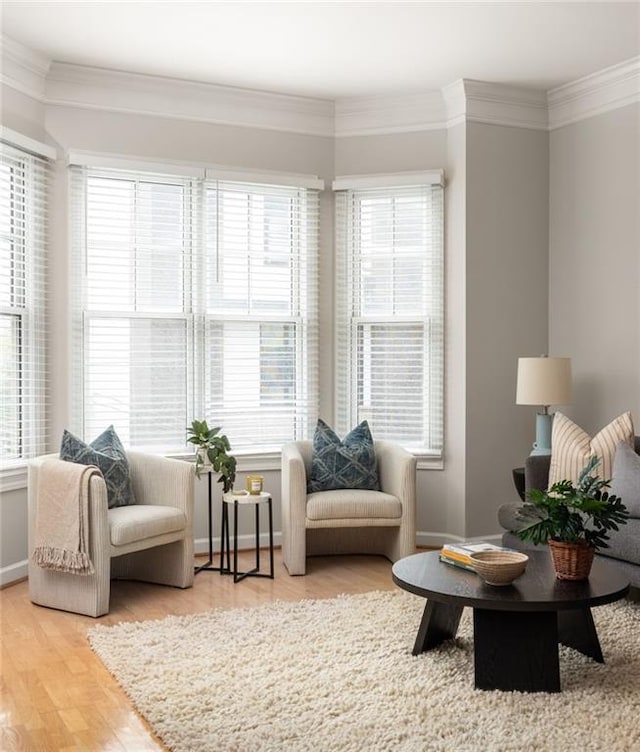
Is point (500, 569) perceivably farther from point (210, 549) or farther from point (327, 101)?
point (327, 101)

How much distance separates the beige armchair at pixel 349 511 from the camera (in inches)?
192

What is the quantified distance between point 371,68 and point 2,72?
2093 mm

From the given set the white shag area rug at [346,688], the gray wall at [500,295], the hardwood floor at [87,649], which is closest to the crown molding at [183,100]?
the gray wall at [500,295]

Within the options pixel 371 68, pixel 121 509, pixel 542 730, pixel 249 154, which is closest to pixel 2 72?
pixel 249 154

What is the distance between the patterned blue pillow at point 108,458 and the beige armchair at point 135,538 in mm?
80

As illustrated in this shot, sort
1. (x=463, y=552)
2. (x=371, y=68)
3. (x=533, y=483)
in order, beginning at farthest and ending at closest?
1. (x=371, y=68)
2. (x=533, y=483)
3. (x=463, y=552)

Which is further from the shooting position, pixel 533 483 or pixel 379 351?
pixel 379 351

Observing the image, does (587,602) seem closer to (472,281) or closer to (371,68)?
(472,281)

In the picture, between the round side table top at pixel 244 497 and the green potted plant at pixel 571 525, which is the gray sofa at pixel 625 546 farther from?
the round side table top at pixel 244 497

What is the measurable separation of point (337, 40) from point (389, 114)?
105cm

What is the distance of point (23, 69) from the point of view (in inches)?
192

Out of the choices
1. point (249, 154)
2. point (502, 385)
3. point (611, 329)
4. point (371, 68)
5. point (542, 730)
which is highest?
point (371, 68)

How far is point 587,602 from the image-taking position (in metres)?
3.09

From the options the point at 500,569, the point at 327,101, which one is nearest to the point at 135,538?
the point at 500,569
